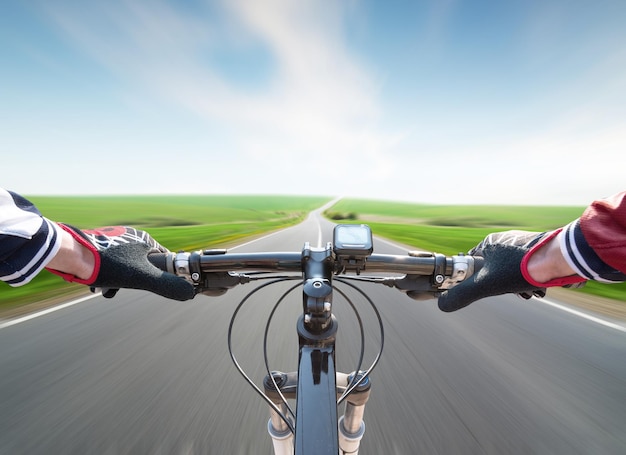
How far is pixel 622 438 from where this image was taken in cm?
189

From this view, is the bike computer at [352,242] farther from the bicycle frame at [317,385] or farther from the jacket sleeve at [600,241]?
the jacket sleeve at [600,241]

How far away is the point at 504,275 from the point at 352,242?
0.48 metres

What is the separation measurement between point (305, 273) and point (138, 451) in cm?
182

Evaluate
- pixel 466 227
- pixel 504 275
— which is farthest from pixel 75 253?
pixel 466 227

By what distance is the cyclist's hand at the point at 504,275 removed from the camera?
2.60ft

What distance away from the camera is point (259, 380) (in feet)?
8.12

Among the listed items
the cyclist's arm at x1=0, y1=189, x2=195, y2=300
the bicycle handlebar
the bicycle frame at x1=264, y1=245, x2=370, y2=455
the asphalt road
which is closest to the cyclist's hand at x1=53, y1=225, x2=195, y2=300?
the cyclist's arm at x1=0, y1=189, x2=195, y2=300

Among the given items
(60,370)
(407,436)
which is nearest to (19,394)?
(60,370)

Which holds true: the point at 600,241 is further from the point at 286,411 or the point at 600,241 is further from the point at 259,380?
the point at 259,380

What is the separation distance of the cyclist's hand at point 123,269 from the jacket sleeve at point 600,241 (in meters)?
1.10

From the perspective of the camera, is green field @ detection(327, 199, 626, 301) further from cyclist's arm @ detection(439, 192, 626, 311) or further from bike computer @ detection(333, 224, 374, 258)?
bike computer @ detection(333, 224, 374, 258)

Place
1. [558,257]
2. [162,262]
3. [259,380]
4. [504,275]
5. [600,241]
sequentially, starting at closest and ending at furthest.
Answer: [600,241] → [558,257] → [504,275] → [162,262] → [259,380]

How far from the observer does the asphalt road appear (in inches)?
71.4

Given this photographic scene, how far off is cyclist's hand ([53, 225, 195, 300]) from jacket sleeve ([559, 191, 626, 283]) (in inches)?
43.2
